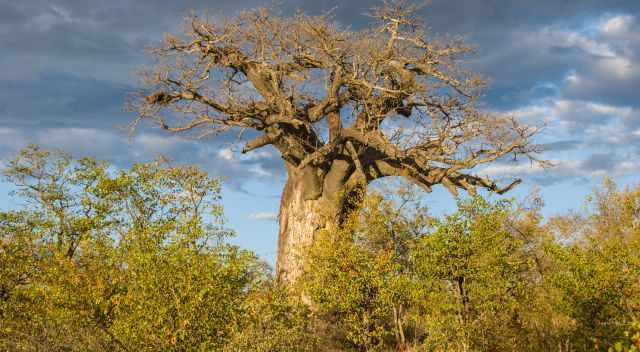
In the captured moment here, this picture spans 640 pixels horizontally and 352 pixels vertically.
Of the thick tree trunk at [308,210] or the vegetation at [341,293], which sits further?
the thick tree trunk at [308,210]

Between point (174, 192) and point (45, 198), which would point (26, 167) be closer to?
point (45, 198)

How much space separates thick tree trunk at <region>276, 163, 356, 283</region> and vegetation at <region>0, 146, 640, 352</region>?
26.1 inches

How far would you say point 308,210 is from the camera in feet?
82.8

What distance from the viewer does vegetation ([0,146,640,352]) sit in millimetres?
17609

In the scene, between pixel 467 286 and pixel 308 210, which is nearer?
pixel 467 286

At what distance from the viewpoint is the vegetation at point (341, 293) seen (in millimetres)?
17609

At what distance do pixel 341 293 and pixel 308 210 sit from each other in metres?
4.15

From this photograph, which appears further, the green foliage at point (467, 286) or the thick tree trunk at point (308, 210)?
the thick tree trunk at point (308, 210)

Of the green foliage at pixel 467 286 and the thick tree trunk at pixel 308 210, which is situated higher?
the thick tree trunk at pixel 308 210

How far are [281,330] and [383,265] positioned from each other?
15.4 ft

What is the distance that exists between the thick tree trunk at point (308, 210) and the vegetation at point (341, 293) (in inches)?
26.1

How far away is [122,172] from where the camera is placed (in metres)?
32.8

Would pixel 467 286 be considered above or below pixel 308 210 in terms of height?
below

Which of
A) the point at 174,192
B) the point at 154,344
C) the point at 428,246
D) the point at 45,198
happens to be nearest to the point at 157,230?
the point at 174,192
